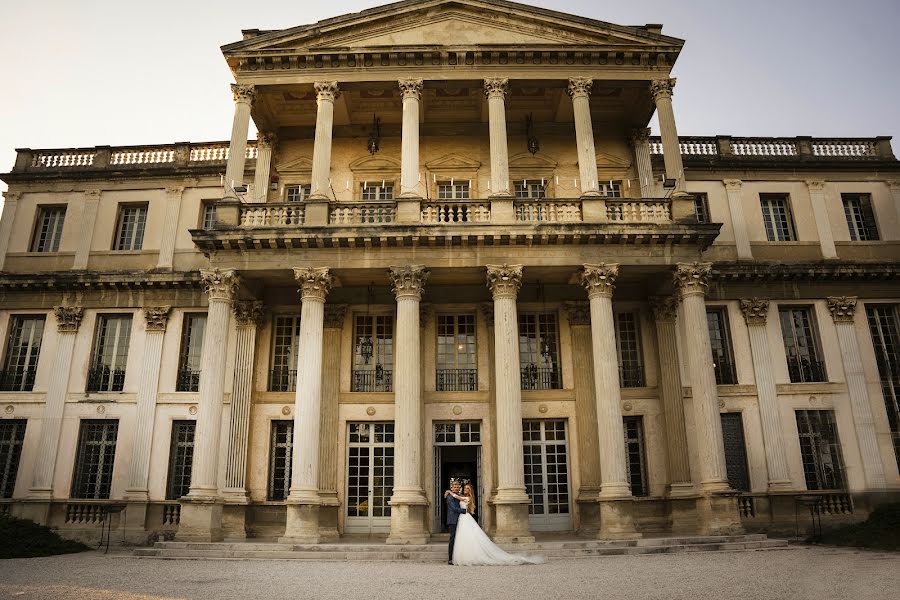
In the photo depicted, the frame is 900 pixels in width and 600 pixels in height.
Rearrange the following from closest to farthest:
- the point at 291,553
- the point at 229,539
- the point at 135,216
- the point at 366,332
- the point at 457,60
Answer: the point at 291,553 → the point at 229,539 → the point at 457,60 → the point at 366,332 → the point at 135,216

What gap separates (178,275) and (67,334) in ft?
13.7

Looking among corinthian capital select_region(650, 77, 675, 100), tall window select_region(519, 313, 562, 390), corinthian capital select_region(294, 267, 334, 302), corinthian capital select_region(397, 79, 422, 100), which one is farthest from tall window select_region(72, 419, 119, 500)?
corinthian capital select_region(650, 77, 675, 100)

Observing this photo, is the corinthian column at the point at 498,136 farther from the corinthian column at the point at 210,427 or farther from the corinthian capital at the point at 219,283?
the corinthian column at the point at 210,427

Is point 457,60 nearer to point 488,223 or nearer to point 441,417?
point 488,223

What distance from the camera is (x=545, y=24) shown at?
19.4 metres

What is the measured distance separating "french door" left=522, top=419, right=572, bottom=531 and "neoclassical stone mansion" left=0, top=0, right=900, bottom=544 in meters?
0.09

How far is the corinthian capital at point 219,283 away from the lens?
1736cm

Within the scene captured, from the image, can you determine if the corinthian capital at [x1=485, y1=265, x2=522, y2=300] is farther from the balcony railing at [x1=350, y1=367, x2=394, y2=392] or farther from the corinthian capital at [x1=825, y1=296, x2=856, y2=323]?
the corinthian capital at [x1=825, y1=296, x2=856, y2=323]

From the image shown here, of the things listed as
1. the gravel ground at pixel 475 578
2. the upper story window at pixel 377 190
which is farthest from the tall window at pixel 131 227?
the gravel ground at pixel 475 578

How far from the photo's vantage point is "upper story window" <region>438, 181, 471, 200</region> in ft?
68.8

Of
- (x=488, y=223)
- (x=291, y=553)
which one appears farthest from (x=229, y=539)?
(x=488, y=223)

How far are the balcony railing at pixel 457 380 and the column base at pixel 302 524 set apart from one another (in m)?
5.61

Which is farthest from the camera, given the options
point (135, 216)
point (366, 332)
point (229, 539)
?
point (135, 216)

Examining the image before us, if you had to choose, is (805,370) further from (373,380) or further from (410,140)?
(410,140)
